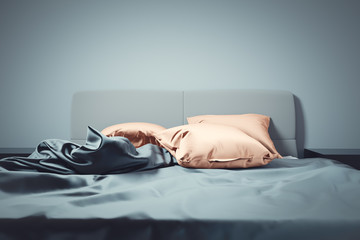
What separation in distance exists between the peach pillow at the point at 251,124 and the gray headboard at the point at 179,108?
0.64ft

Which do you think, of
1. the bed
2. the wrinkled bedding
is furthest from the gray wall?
the wrinkled bedding

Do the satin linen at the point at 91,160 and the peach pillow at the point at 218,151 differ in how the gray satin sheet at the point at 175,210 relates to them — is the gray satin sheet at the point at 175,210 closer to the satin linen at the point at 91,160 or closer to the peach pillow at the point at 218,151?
the satin linen at the point at 91,160

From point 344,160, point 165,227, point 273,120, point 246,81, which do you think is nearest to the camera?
point 165,227

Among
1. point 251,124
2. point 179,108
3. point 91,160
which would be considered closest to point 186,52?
point 179,108

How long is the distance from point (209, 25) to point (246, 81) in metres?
0.65

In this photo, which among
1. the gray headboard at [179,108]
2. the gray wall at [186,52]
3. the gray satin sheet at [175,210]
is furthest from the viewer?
the gray wall at [186,52]

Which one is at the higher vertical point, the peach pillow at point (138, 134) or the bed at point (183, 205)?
the peach pillow at point (138, 134)

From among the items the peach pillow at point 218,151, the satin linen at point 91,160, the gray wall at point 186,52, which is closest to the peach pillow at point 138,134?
the peach pillow at point 218,151

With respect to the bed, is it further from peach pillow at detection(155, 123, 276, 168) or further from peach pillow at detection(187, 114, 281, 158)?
peach pillow at detection(187, 114, 281, 158)

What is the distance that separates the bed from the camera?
661 millimetres

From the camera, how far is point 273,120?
85.7 inches

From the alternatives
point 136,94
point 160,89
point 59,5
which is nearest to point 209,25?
point 160,89

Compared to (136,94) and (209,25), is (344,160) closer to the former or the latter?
(209,25)

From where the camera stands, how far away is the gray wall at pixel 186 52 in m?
2.30
